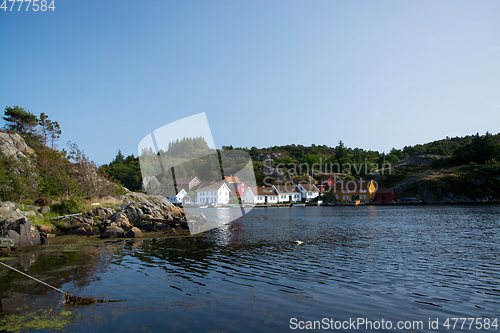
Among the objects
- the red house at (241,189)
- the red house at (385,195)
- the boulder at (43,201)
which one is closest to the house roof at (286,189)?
the red house at (241,189)

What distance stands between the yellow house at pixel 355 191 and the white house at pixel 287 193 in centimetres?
1564

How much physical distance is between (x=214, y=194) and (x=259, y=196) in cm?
1737

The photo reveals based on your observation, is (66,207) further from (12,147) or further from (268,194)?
(268,194)

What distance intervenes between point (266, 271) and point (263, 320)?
5.64m

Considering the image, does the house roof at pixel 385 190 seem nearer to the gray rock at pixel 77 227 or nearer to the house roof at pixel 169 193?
the house roof at pixel 169 193

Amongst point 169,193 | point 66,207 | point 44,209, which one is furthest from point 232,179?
point 44,209

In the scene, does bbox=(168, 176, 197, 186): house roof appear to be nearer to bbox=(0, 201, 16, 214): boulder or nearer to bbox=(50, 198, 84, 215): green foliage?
bbox=(50, 198, 84, 215): green foliage

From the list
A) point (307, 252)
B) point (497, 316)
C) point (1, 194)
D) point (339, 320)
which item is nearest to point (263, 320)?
point (339, 320)

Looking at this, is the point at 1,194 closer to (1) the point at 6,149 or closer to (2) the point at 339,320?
(1) the point at 6,149

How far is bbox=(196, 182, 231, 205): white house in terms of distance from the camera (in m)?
100

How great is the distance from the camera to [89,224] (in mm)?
28734

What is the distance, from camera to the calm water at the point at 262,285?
802cm

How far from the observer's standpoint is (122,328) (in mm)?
7281

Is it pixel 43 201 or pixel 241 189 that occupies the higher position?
Result: pixel 241 189
